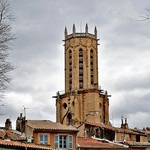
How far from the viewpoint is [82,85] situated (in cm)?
9131

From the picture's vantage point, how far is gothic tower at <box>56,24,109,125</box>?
86500 mm

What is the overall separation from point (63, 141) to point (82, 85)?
2178 inches

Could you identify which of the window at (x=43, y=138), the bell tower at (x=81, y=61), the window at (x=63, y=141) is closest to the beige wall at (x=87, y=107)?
the bell tower at (x=81, y=61)

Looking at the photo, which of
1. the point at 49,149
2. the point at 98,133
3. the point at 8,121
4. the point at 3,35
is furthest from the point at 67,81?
the point at 3,35

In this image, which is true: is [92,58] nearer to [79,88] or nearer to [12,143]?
[79,88]

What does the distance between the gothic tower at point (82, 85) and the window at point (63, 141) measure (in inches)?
1830

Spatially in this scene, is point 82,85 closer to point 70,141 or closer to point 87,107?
point 87,107

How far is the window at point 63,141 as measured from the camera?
3569 centimetres

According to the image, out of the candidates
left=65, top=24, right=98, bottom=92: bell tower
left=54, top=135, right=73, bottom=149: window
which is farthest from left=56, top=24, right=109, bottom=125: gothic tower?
left=54, top=135, right=73, bottom=149: window

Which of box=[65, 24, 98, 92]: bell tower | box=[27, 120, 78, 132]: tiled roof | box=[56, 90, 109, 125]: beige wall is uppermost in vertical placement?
box=[65, 24, 98, 92]: bell tower

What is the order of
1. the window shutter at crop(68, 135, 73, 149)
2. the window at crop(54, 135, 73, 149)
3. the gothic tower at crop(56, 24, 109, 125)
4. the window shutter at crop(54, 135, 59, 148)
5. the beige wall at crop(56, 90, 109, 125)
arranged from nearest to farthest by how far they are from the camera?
the window shutter at crop(54, 135, 59, 148) < the window at crop(54, 135, 73, 149) < the window shutter at crop(68, 135, 73, 149) < the beige wall at crop(56, 90, 109, 125) < the gothic tower at crop(56, 24, 109, 125)

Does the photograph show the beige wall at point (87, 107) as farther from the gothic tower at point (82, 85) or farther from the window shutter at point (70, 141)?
the window shutter at point (70, 141)

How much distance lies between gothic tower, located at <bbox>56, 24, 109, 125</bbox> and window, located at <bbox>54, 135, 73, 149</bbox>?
46493 mm

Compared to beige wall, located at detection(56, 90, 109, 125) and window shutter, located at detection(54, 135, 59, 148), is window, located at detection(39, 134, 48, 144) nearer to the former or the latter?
window shutter, located at detection(54, 135, 59, 148)
